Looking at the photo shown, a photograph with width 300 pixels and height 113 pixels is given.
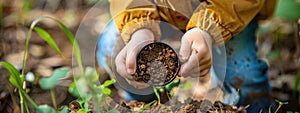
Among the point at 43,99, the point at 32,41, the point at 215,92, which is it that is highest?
the point at 32,41

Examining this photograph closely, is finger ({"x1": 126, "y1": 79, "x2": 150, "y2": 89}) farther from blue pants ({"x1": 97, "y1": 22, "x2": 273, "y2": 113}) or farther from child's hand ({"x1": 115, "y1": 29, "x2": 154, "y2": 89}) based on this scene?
blue pants ({"x1": 97, "y1": 22, "x2": 273, "y2": 113})

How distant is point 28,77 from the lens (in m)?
1.43

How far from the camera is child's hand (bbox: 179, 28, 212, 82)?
0.95 meters

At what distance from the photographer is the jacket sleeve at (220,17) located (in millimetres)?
1032

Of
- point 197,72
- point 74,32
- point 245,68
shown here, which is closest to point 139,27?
point 197,72

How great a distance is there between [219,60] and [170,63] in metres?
0.37

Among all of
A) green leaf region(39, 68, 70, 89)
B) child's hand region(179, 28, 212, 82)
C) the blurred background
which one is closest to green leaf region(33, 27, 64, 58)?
green leaf region(39, 68, 70, 89)

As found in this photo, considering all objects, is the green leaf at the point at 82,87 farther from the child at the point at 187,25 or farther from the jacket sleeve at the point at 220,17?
the jacket sleeve at the point at 220,17

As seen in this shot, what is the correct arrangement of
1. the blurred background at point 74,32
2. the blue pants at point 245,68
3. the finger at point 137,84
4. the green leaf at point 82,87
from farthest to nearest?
the blurred background at point 74,32 → the blue pants at point 245,68 → the finger at point 137,84 → the green leaf at point 82,87

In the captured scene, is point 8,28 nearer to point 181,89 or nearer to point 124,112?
point 181,89

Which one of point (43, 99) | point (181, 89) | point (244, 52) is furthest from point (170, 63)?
point (43, 99)

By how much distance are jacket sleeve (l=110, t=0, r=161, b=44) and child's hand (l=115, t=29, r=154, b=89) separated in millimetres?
23

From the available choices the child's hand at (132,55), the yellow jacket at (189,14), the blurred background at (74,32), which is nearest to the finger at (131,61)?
the child's hand at (132,55)

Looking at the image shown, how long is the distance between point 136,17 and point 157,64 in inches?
5.5
